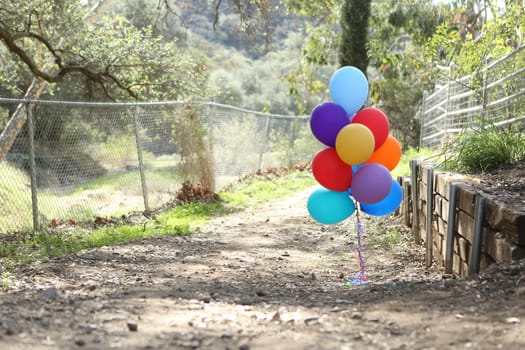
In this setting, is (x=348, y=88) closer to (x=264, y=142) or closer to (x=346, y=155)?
(x=346, y=155)

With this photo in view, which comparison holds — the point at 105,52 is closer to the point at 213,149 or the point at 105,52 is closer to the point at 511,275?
the point at 213,149

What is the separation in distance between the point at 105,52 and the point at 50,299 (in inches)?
358

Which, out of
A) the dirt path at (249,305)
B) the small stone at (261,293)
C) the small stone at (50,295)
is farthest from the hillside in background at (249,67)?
the small stone at (50,295)

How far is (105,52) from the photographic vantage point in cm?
1215

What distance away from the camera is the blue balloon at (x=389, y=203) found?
17.1ft

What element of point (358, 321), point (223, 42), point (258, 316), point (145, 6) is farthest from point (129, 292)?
point (223, 42)

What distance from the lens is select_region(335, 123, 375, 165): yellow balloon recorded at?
16.0 ft

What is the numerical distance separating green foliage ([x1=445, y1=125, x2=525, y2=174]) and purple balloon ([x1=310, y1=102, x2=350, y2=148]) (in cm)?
138

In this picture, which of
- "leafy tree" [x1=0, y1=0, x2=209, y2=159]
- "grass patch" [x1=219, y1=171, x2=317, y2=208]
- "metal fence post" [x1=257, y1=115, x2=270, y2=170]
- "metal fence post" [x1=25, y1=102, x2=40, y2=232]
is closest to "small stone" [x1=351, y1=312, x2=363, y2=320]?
"metal fence post" [x1=25, y1=102, x2=40, y2=232]

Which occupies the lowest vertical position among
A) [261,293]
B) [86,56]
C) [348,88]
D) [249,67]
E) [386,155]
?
[261,293]

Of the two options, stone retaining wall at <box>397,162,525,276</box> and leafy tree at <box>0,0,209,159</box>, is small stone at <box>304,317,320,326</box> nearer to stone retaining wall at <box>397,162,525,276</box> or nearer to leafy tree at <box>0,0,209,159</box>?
stone retaining wall at <box>397,162,525,276</box>

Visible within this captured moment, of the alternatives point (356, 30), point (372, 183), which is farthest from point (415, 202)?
point (356, 30)

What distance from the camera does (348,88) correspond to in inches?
205

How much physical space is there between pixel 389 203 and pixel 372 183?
0.49 metres
